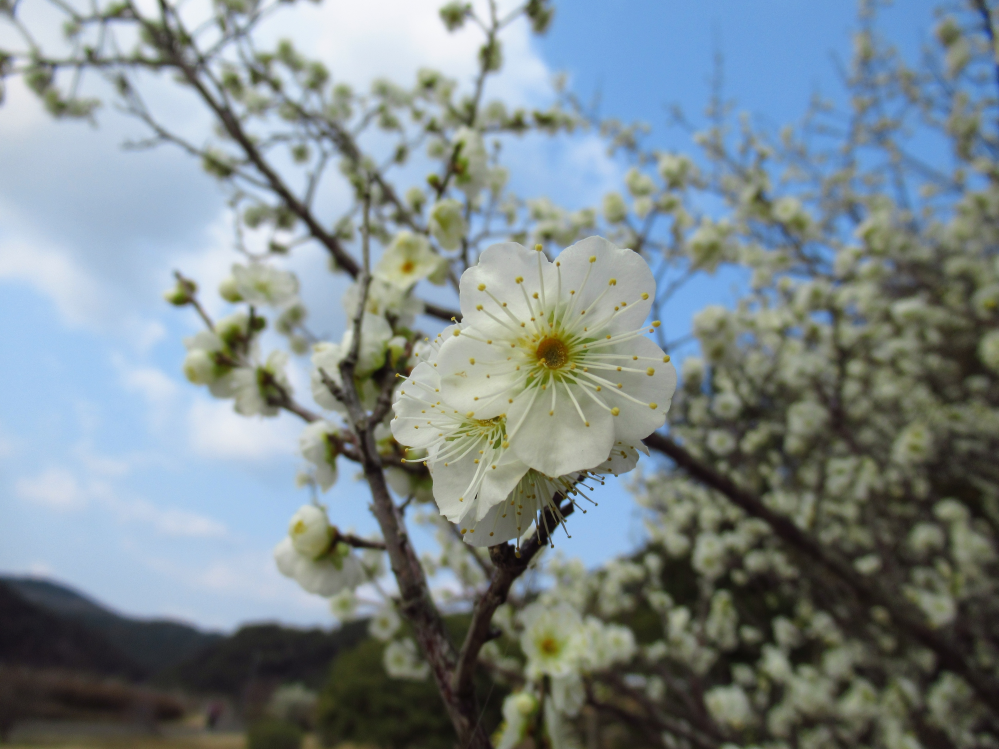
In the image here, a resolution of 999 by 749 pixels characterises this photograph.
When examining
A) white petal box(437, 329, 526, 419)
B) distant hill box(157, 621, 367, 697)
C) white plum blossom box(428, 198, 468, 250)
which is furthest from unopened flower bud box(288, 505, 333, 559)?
distant hill box(157, 621, 367, 697)

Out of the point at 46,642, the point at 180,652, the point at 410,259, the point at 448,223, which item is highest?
the point at 180,652

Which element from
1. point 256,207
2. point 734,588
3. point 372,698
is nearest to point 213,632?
point 372,698

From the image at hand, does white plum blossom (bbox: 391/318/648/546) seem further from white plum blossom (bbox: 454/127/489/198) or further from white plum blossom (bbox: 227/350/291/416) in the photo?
white plum blossom (bbox: 454/127/489/198)

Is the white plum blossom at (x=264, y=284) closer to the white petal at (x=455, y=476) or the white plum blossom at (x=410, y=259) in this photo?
the white plum blossom at (x=410, y=259)

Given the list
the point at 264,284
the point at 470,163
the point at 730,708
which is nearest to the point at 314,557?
the point at 264,284

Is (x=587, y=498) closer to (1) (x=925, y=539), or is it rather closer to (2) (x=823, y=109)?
(1) (x=925, y=539)

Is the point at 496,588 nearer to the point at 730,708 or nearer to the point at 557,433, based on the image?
the point at 557,433

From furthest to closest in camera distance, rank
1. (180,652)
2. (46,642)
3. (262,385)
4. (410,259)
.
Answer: (180,652)
(46,642)
(410,259)
(262,385)
